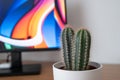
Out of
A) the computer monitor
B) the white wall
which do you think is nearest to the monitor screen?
the computer monitor

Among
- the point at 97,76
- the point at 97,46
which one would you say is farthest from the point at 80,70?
the point at 97,46

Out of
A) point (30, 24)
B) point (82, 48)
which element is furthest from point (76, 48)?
point (30, 24)

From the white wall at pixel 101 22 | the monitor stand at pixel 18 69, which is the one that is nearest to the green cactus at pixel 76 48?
the monitor stand at pixel 18 69

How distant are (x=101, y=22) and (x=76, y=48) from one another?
1.70 ft

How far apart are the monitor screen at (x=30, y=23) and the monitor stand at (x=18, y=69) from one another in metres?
0.05

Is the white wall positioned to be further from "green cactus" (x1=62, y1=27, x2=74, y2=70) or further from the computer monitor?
"green cactus" (x1=62, y1=27, x2=74, y2=70)

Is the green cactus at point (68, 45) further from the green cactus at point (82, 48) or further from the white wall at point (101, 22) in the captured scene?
the white wall at point (101, 22)

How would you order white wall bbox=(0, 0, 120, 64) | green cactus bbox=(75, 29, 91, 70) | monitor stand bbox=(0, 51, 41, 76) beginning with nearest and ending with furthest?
1. green cactus bbox=(75, 29, 91, 70)
2. monitor stand bbox=(0, 51, 41, 76)
3. white wall bbox=(0, 0, 120, 64)

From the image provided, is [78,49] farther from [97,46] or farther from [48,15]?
[97,46]

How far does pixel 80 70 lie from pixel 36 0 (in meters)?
0.48

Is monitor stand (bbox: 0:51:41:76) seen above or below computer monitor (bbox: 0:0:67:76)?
below

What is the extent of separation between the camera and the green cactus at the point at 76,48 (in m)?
0.73

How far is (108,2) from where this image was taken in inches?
47.1

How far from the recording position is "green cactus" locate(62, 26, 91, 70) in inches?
28.7
